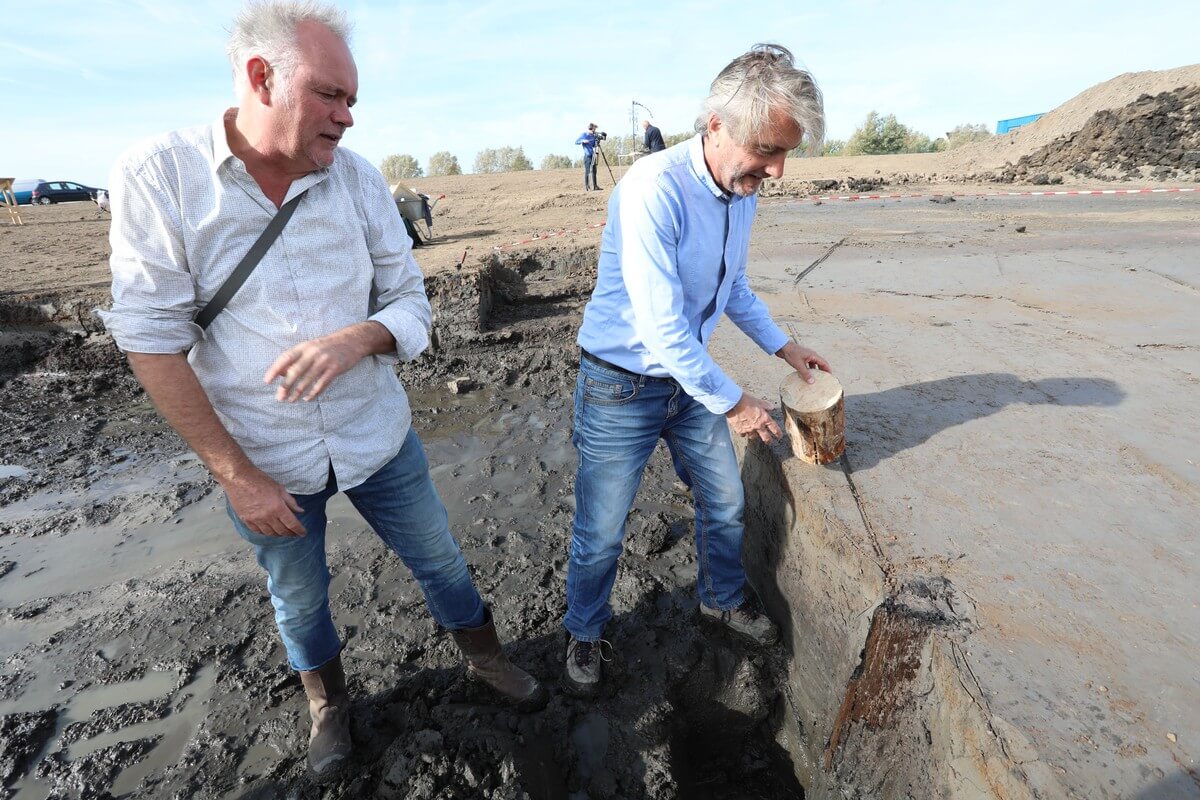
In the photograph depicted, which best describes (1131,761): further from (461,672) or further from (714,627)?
(461,672)

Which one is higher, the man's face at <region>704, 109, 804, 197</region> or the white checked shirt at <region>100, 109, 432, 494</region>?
the man's face at <region>704, 109, 804, 197</region>

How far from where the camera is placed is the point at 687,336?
6.10 feet

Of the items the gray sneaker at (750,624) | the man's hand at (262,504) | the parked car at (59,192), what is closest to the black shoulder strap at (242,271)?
the man's hand at (262,504)

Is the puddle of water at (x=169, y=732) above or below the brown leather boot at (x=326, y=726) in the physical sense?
below

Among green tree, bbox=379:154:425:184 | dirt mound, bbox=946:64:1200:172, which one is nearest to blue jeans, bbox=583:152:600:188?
dirt mound, bbox=946:64:1200:172

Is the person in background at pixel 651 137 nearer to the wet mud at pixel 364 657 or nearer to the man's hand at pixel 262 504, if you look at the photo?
the wet mud at pixel 364 657

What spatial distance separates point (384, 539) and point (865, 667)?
1512 millimetres

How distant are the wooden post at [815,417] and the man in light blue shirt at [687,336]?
9 cm

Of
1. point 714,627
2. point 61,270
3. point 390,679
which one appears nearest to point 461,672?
point 390,679

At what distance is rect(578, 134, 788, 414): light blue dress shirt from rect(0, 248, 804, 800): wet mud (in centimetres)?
125

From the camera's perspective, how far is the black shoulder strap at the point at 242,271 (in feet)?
4.93

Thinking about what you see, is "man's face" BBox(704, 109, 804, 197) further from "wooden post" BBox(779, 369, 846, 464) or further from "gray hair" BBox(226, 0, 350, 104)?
"gray hair" BBox(226, 0, 350, 104)

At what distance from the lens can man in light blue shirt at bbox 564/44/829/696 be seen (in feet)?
5.72

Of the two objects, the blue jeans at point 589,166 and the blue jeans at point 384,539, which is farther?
the blue jeans at point 589,166
